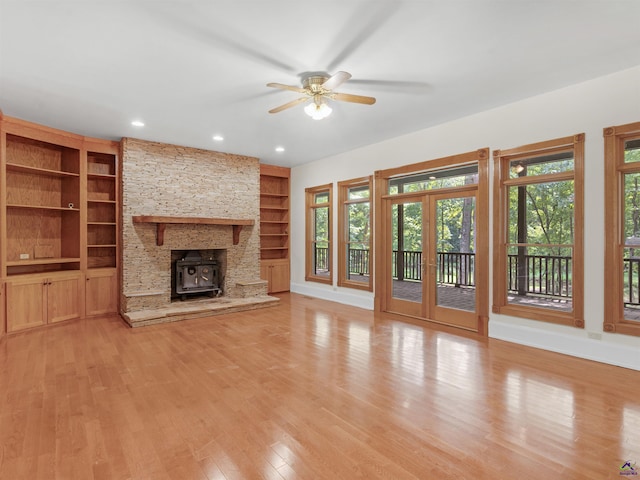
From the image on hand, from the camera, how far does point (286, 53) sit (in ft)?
10.2

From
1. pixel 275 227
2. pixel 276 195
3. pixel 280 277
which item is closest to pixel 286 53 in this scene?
pixel 276 195

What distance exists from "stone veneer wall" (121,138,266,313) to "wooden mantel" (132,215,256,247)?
12 centimetres

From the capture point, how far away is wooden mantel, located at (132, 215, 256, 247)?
19.0 ft

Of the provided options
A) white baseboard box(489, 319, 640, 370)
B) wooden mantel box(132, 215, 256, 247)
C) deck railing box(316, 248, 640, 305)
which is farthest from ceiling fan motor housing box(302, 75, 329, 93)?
white baseboard box(489, 319, 640, 370)

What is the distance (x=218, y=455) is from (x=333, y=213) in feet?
18.4

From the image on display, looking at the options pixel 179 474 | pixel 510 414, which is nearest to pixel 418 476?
pixel 510 414

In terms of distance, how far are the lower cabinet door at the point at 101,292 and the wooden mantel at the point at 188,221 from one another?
3.23ft

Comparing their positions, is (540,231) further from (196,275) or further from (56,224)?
(56,224)

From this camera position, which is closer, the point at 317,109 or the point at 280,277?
the point at 317,109

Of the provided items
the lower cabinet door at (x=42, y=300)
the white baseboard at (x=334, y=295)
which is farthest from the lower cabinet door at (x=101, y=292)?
the white baseboard at (x=334, y=295)

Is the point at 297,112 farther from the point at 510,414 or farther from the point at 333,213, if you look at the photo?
the point at 510,414

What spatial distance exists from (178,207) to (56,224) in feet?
6.34

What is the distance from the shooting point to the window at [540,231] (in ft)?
12.9

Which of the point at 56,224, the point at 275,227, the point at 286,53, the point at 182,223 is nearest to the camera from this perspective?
the point at 286,53
